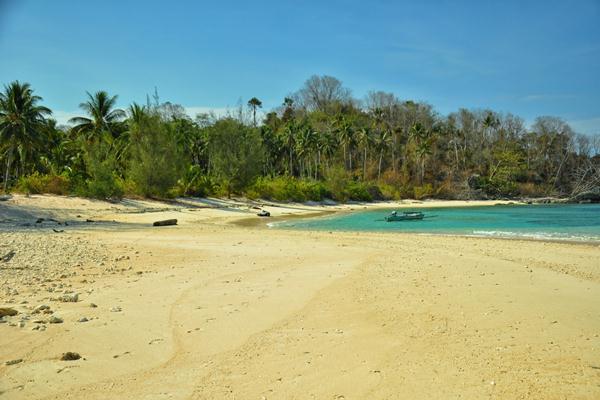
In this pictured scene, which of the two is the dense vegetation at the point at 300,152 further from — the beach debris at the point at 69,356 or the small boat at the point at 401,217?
the beach debris at the point at 69,356

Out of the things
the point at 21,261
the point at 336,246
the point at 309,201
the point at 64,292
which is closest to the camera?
the point at 64,292

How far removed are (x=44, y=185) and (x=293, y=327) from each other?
124ft

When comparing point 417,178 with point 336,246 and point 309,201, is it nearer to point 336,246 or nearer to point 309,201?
point 309,201

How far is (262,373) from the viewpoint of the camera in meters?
5.25

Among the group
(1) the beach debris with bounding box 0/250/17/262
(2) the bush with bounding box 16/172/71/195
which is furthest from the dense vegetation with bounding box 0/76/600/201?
(1) the beach debris with bounding box 0/250/17/262

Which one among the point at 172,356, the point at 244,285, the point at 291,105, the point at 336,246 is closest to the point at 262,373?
the point at 172,356

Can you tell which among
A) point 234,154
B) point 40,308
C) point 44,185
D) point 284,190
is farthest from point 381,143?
point 40,308

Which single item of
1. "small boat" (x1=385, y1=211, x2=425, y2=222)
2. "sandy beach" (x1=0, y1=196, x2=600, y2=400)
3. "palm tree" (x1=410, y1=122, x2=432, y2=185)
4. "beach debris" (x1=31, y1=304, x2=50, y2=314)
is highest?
"palm tree" (x1=410, y1=122, x2=432, y2=185)

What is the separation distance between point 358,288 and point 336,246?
7.85 meters

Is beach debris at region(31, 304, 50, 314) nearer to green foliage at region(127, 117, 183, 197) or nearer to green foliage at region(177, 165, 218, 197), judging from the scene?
green foliage at region(127, 117, 183, 197)

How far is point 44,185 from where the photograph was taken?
38.0 m

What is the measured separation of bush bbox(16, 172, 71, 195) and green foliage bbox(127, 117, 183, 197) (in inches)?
261

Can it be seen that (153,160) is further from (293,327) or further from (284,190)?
(293,327)

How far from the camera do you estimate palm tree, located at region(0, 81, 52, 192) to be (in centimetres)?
3828
